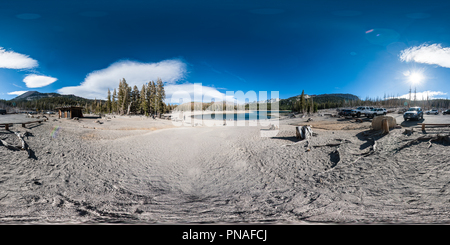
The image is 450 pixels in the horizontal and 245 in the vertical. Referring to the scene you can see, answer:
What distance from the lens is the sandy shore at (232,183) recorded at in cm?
331

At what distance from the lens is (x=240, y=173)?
21.8 feet

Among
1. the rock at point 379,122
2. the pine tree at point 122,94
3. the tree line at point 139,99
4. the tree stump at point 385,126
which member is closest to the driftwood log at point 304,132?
the rock at point 379,122

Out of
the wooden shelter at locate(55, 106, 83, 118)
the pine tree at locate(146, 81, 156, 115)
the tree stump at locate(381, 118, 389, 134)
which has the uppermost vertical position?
the pine tree at locate(146, 81, 156, 115)

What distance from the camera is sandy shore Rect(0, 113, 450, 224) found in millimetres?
3314

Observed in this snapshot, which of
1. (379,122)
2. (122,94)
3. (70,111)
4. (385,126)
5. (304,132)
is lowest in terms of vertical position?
(304,132)

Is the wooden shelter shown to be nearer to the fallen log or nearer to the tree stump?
the fallen log

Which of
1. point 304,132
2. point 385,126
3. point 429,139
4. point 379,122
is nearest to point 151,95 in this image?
point 304,132

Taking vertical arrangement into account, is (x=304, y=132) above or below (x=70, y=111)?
below

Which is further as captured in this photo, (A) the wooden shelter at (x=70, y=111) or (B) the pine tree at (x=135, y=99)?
(B) the pine tree at (x=135, y=99)

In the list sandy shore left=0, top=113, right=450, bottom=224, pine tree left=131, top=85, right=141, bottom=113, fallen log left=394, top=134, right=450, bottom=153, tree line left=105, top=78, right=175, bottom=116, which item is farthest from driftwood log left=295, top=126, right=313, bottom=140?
pine tree left=131, top=85, right=141, bottom=113

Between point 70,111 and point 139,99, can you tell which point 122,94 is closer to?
point 139,99

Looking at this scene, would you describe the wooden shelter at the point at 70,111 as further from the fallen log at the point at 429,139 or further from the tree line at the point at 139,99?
the fallen log at the point at 429,139

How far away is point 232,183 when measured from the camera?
18.7ft
